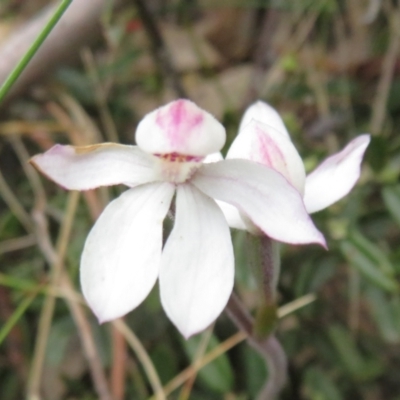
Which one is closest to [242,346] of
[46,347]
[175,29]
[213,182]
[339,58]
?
[46,347]

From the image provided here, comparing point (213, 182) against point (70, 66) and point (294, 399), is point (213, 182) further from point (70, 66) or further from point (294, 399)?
point (70, 66)

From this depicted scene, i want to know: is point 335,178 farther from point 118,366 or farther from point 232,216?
point 118,366

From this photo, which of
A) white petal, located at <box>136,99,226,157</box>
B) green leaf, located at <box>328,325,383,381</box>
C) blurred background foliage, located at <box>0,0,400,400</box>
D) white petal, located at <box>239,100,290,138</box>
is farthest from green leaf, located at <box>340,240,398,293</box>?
white petal, located at <box>136,99,226,157</box>

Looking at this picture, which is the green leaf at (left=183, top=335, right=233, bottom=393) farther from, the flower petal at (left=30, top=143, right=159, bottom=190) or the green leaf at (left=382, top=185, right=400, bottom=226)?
the flower petal at (left=30, top=143, right=159, bottom=190)

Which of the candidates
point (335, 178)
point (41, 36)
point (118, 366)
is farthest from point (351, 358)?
point (41, 36)

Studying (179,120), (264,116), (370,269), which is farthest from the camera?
(370,269)

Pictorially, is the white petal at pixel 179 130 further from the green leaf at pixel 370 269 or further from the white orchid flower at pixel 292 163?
the green leaf at pixel 370 269

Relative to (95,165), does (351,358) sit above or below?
below

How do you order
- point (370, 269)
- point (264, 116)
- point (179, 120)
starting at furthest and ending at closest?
1. point (370, 269)
2. point (264, 116)
3. point (179, 120)
